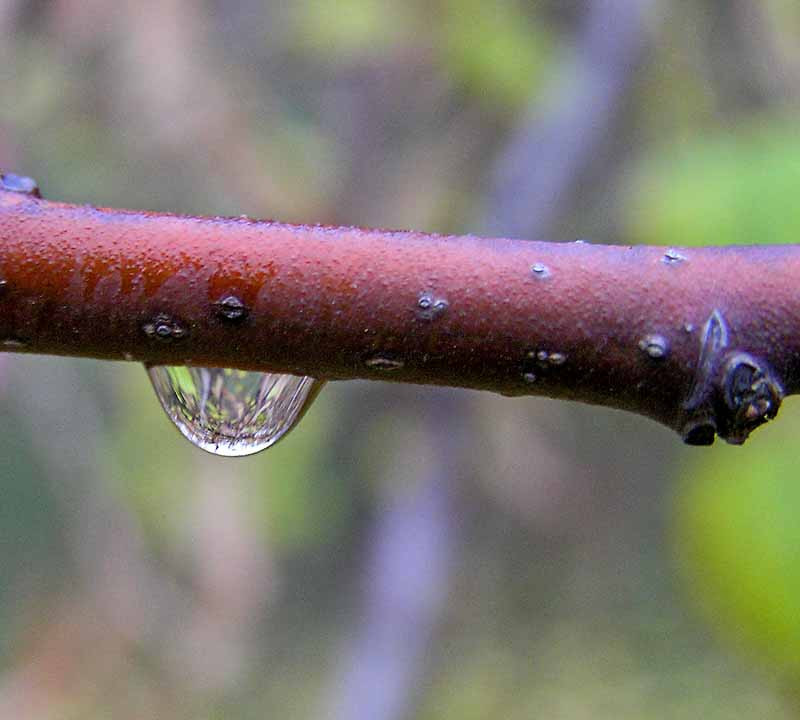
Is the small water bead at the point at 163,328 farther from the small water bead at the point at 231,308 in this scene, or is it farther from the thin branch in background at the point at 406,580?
the thin branch in background at the point at 406,580

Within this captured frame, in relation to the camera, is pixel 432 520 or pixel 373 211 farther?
pixel 373 211

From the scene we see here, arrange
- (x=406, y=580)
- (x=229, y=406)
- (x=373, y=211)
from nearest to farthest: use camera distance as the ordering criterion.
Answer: (x=229, y=406) < (x=406, y=580) < (x=373, y=211)

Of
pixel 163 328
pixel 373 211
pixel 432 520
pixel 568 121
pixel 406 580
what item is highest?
pixel 568 121

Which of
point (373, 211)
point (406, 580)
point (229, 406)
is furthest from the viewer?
point (373, 211)

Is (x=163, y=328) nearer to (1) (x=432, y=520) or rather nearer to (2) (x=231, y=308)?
(2) (x=231, y=308)

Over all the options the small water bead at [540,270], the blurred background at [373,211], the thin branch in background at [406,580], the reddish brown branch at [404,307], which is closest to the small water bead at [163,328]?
the reddish brown branch at [404,307]

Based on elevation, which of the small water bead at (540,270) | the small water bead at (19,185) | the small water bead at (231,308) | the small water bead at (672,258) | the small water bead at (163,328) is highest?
the small water bead at (672,258)

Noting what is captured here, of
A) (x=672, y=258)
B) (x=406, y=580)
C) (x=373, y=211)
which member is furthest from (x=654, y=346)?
(x=373, y=211)

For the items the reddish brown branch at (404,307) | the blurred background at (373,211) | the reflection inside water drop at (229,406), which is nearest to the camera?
the reddish brown branch at (404,307)

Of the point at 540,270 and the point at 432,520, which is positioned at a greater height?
the point at 432,520
